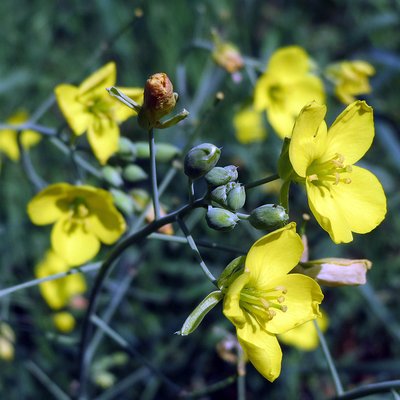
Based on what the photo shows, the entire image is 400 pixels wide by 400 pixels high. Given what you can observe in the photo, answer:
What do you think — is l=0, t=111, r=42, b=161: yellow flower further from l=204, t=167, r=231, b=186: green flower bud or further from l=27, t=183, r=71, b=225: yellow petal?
l=204, t=167, r=231, b=186: green flower bud

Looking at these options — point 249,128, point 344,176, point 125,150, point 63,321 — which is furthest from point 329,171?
point 249,128

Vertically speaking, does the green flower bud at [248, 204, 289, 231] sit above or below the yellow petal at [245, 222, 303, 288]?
above

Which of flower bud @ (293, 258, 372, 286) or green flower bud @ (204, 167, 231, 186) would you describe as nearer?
green flower bud @ (204, 167, 231, 186)

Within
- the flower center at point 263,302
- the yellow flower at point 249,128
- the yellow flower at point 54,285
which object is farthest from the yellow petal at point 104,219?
the yellow flower at point 249,128

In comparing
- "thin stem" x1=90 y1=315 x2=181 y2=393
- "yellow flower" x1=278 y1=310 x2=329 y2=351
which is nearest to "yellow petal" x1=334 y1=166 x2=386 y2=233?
"thin stem" x1=90 y1=315 x2=181 y2=393

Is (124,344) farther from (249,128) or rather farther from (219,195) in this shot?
(249,128)

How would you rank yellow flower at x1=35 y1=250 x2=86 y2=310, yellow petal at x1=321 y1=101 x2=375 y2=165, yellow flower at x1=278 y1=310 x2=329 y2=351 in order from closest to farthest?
yellow petal at x1=321 y1=101 x2=375 y2=165, yellow flower at x1=35 y1=250 x2=86 y2=310, yellow flower at x1=278 y1=310 x2=329 y2=351

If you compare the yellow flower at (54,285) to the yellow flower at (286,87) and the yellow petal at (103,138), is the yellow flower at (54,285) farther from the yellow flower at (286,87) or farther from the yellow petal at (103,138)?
the yellow flower at (286,87)
